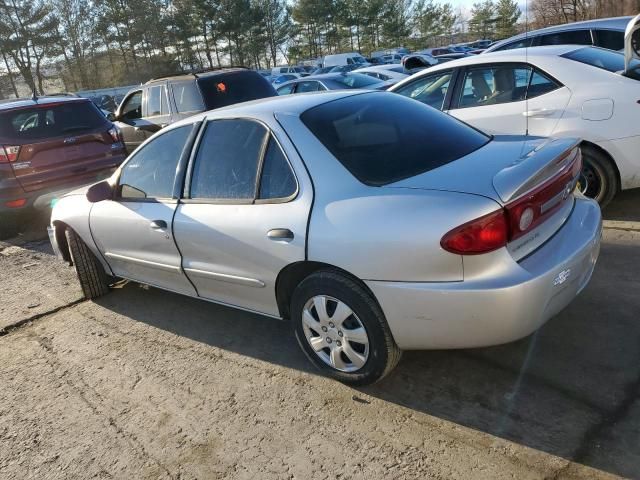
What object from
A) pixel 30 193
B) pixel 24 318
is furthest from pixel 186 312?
pixel 30 193

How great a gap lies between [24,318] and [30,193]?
257 cm

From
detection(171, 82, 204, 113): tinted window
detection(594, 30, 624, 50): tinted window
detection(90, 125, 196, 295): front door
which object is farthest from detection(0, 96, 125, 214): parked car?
detection(594, 30, 624, 50): tinted window

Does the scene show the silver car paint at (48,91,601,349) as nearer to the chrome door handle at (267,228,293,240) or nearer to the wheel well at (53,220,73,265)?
the chrome door handle at (267,228,293,240)

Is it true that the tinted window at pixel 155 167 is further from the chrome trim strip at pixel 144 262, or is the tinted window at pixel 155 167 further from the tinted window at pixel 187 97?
the tinted window at pixel 187 97

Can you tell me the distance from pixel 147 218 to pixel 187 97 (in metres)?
5.06

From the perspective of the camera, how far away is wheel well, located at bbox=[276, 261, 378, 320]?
2.76 meters

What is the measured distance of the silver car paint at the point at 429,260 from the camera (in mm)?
2430

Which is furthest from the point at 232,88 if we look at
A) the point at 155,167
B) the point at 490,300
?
the point at 490,300

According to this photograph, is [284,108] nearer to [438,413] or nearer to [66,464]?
[438,413]

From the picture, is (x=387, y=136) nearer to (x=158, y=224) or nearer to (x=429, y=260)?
(x=429, y=260)

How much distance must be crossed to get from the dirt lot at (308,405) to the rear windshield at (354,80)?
8945 millimetres

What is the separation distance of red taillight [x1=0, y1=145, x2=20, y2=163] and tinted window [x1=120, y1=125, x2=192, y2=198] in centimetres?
315

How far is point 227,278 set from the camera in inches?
132

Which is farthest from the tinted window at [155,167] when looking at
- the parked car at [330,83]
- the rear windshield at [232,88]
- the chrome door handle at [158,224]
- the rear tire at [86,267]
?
the parked car at [330,83]
